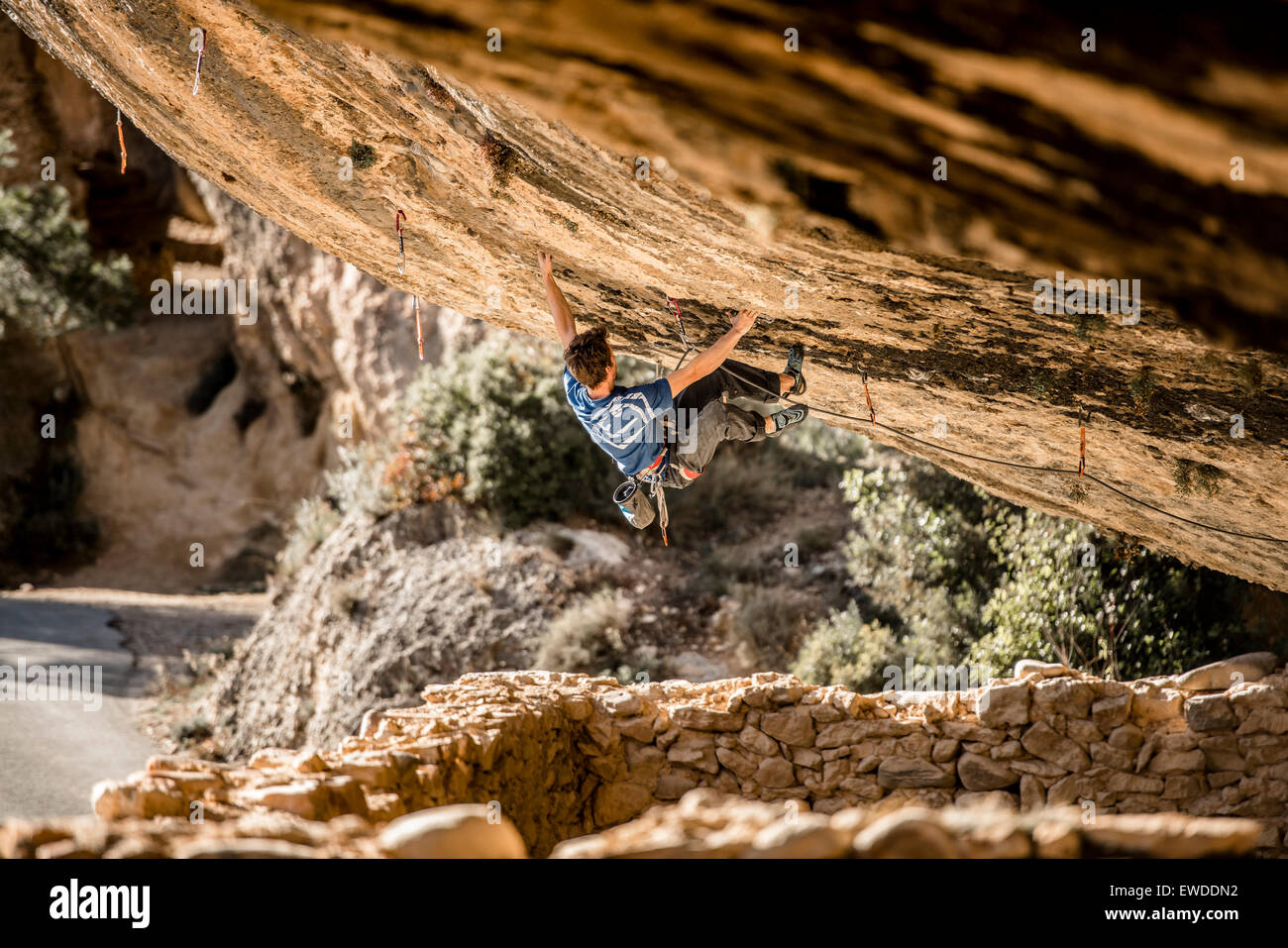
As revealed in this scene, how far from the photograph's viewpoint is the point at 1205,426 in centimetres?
488

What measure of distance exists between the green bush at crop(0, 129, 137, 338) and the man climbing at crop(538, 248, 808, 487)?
742 inches

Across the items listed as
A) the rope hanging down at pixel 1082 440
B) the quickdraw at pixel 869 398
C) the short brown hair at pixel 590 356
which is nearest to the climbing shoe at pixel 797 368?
the quickdraw at pixel 869 398

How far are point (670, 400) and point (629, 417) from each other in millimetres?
246

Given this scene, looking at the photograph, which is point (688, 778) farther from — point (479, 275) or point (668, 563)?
point (668, 563)

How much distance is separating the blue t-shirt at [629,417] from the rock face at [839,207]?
0.64 m

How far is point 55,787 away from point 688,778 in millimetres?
7804

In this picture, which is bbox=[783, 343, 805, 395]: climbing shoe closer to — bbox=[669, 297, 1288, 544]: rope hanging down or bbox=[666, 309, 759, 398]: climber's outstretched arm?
bbox=[669, 297, 1288, 544]: rope hanging down

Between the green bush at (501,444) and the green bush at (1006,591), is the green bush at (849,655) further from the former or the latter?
the green bush at (501,444)

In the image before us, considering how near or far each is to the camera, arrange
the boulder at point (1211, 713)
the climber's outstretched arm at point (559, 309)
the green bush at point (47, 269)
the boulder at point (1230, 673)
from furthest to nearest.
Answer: the green bush at point (47, 269), the boulder at point (1230, 673), the boulder at point (1211, 713), the climber's outstretched arm at point (559, 309)

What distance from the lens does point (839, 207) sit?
299 cm

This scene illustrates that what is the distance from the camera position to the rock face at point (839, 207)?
250cm

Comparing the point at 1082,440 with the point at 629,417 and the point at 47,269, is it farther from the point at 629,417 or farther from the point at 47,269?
the point at 47,269

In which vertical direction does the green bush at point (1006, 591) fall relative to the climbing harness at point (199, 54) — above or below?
below
